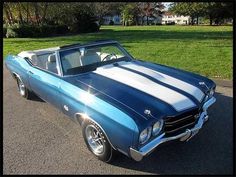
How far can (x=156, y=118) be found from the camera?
3389mm

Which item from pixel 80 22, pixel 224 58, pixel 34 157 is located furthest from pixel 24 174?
pixel 80 22

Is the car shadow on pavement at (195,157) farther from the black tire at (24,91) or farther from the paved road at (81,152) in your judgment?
the black tire at (24,91)

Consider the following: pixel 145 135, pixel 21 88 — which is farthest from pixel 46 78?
pixel 145 135

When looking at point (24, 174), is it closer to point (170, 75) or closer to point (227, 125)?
point (170, 75)

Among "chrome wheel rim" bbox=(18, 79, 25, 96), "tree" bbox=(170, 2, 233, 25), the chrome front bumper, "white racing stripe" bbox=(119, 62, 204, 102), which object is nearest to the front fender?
the chrome front bumper

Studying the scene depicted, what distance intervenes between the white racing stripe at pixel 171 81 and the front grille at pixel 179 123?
29 cm

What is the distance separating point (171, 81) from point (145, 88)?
496mm

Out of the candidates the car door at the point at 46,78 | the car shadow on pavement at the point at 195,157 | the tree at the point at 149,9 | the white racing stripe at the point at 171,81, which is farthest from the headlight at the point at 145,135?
the tree at the point at 149,9

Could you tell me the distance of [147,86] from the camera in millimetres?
4113

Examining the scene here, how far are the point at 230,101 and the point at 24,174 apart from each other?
153 inches

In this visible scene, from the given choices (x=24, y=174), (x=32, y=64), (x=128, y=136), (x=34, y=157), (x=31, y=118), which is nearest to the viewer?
(x=128, y=136)

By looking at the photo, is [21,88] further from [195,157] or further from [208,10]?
[208,10]

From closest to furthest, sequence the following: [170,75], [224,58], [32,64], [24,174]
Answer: [24,174], [170,75], [32,64], [224,58]

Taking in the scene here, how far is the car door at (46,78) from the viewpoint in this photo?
15.4 ft
